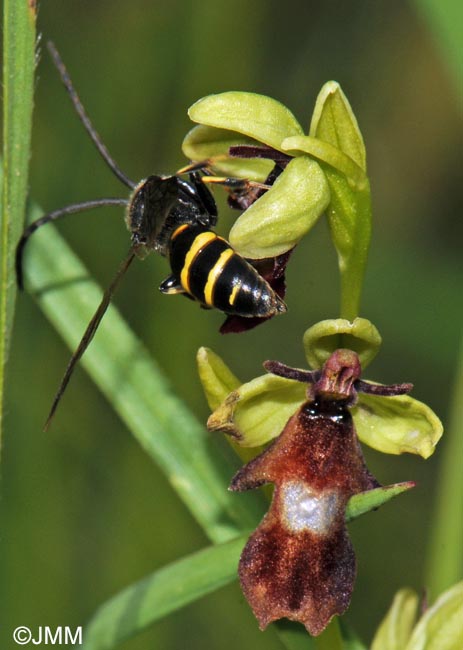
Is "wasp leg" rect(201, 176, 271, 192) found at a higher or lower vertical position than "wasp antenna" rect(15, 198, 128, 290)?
lower

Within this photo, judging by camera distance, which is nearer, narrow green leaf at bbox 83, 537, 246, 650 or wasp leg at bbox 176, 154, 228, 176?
narrow green leaf at bbox 83, 537, 246, 650

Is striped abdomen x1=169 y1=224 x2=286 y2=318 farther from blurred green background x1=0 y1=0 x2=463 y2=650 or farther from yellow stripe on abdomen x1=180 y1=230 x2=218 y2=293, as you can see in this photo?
blurred green background x1=0 y1=0 x2=463 y2=650

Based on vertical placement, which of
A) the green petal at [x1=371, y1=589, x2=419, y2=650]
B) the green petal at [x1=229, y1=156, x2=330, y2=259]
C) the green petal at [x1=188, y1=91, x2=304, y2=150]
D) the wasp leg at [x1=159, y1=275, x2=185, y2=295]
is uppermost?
the green petal at [x1=188, y1=91, x2=304, y2=150]

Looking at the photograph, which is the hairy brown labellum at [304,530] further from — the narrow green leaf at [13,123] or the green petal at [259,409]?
the narrow green leaf at [13,123]

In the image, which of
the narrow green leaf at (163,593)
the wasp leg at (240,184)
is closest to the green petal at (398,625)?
the narrow green leaf at (163,593)

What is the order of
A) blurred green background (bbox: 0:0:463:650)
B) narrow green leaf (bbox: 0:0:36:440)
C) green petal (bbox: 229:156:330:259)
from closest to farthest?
1. narrow green leaf (bbox: 0:0:36:440)
2. green petal (bbox: 229:156:330:259)
3. blurred green background (bbox: 0:0:463:650)

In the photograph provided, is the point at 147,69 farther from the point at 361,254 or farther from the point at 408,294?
the point at 361,254

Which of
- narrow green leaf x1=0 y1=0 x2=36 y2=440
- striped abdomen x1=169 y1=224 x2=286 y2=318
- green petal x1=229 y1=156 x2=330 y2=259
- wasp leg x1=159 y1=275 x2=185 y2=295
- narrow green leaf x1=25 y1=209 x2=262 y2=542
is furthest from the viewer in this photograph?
narrow green leaf x1=25 y1=209 x2=262 y2=542

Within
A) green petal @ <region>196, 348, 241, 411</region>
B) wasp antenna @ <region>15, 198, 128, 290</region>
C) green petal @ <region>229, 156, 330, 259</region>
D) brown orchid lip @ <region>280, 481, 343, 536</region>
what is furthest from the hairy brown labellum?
wasp antenna @ <region>15, 198, 128, 290</region>
